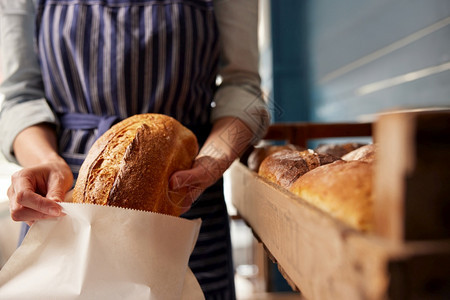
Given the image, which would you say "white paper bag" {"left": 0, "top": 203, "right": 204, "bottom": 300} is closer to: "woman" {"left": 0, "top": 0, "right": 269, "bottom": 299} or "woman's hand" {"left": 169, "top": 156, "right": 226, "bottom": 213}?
"woman's hand" {"left": 169, "top": 156, "right": 226, "bottom": 213}

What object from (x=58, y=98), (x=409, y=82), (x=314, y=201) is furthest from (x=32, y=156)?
(x=409, y=82)

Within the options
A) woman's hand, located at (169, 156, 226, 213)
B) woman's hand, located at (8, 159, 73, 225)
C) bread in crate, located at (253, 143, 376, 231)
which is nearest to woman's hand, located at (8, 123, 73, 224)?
woman's hand, located at (8, 159, 73, 225)

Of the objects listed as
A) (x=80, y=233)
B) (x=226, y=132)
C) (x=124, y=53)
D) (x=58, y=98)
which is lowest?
(x=80, y=233)

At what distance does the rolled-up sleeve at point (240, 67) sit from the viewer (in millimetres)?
1174

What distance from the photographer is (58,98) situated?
4.00ft

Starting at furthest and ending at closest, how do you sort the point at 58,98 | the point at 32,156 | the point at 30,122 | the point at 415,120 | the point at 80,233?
the point at 58,98, the point at 30,122, the point at 32,156, the point at 80,233, the point at 415,120

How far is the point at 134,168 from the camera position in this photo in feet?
2.46

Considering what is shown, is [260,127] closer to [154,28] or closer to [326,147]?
[326,147]

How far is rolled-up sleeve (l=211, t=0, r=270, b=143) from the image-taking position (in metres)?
1.17

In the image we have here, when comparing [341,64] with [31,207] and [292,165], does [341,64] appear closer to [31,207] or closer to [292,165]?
[292,165]

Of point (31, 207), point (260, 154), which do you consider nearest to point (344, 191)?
point (31, 207)

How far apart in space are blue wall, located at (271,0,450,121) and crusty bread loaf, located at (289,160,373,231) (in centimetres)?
12

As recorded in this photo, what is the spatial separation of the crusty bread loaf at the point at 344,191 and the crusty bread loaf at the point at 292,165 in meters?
0.17

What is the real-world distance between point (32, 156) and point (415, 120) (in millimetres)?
941
